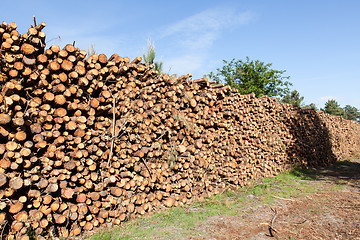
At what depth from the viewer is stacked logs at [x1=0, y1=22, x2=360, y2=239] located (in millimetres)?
2908

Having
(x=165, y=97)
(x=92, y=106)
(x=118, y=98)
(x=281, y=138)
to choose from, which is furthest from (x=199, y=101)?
(x=281, y=138)

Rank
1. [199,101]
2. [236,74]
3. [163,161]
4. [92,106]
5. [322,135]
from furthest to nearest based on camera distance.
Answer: [236,74], [322,135], [199,101], [163,161], [92,106]

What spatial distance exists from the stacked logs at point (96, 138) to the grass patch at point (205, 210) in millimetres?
226

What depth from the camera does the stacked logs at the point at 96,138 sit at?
9.54 ft

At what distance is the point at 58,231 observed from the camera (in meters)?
3.20

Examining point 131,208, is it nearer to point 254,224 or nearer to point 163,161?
point 163,161

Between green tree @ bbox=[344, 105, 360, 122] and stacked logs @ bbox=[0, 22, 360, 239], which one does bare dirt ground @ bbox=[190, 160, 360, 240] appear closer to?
stacked logs @ bbox=[0, 22, 360, 239]

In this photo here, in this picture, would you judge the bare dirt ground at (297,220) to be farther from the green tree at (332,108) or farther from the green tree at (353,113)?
the green tree at (353,113)

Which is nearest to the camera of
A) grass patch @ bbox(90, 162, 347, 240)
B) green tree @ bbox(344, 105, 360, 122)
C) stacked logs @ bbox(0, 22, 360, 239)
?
stacked logs @ bbox(0, 22, 360, 239)

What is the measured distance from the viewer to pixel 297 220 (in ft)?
13.7

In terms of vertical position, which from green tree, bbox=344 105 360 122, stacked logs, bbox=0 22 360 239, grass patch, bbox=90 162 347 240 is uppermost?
green tree, bbox=344 105 360 122

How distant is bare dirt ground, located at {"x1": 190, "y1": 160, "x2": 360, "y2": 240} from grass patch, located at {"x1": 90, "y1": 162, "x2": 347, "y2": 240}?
0.51ft

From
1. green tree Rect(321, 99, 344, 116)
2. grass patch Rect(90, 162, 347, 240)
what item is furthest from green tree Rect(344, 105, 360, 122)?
grass patch Rect(90, 162, 347, 240)

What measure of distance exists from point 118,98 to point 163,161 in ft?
4.73
